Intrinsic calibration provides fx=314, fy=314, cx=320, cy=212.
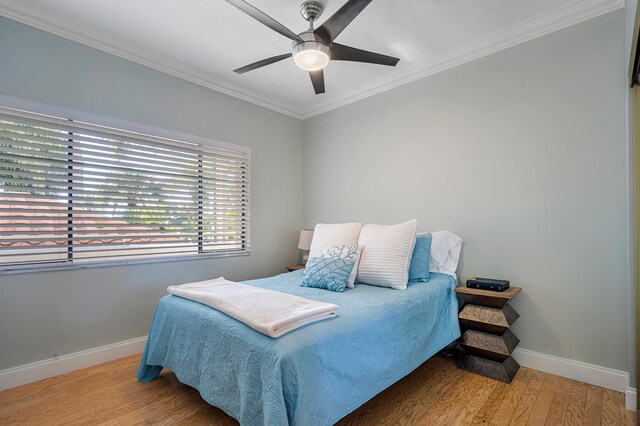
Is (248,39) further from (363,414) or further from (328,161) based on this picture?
(363,414)

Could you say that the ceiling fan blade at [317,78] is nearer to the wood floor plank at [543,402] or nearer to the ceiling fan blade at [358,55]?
the ceiling fan blade at [358,55]

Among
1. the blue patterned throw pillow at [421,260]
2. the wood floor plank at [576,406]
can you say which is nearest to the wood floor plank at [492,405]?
the wood floor plank at [576,406]

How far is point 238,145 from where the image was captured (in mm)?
3553

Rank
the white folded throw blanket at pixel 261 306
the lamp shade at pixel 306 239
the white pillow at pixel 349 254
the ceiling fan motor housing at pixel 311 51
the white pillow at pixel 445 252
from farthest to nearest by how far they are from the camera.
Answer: the lamp shade at pixel 306 239
the white pillow at pixel 445 252
the white pillow at pixel 349 254
the ceiling fan motor housing at pixel 311 51
the white folded throw blanket at pixel 261 306

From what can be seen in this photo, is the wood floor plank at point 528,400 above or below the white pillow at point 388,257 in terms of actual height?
below

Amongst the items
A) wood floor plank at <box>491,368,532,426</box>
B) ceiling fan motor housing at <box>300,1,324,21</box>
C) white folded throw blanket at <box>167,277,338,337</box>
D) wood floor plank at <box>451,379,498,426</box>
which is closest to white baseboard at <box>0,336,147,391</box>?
white folded throw blanket at <box>167,277,338,337</box>

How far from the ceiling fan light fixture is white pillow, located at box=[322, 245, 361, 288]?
1407 mm

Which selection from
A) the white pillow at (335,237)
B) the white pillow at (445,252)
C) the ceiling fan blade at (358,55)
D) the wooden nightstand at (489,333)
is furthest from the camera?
the white pillow at (335,237)

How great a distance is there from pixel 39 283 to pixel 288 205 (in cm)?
251

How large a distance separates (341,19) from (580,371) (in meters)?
2.87

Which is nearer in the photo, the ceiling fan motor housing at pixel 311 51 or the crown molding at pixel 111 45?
the ceiling fan motor housing at pixel 311 51

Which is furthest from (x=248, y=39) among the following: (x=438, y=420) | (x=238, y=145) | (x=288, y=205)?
(x=438, y=420)

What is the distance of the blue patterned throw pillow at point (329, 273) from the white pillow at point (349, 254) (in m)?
0.04

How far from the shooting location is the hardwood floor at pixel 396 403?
1.81 m
